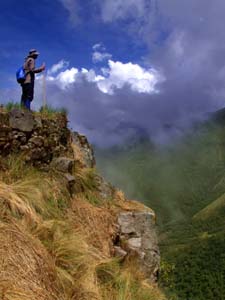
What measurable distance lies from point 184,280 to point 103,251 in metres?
160

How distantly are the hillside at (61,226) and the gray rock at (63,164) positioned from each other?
27mm

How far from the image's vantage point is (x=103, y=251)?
8836 millimetres

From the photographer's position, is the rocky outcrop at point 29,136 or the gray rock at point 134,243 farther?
the gray rock at point 134,243

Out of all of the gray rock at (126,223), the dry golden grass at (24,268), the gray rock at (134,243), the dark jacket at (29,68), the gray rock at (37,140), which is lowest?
→ the dry golden grass at (24,268)

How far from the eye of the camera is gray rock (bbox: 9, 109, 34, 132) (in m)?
10.3

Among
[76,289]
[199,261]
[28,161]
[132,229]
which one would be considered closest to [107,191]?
[132,229]

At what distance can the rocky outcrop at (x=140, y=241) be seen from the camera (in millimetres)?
10266

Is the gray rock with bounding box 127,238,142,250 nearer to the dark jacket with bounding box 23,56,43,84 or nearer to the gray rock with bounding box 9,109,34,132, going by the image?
the gray rock with bounding box 9,109,34,132

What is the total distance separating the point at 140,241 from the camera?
1094 centimetres

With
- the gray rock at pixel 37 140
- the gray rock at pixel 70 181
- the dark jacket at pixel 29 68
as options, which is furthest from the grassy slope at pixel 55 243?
the dark jacket at pixel 29 68

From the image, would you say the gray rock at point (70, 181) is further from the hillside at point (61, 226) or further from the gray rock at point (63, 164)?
the gray rock at point (63, 164)

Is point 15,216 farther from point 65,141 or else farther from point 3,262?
point 65,141

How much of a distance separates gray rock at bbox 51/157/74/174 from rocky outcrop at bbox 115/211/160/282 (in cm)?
191

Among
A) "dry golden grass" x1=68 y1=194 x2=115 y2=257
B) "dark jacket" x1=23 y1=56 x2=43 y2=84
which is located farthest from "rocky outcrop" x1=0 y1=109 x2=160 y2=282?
"dark jacket" x1=23 y1=56 x2=43 y2=84
